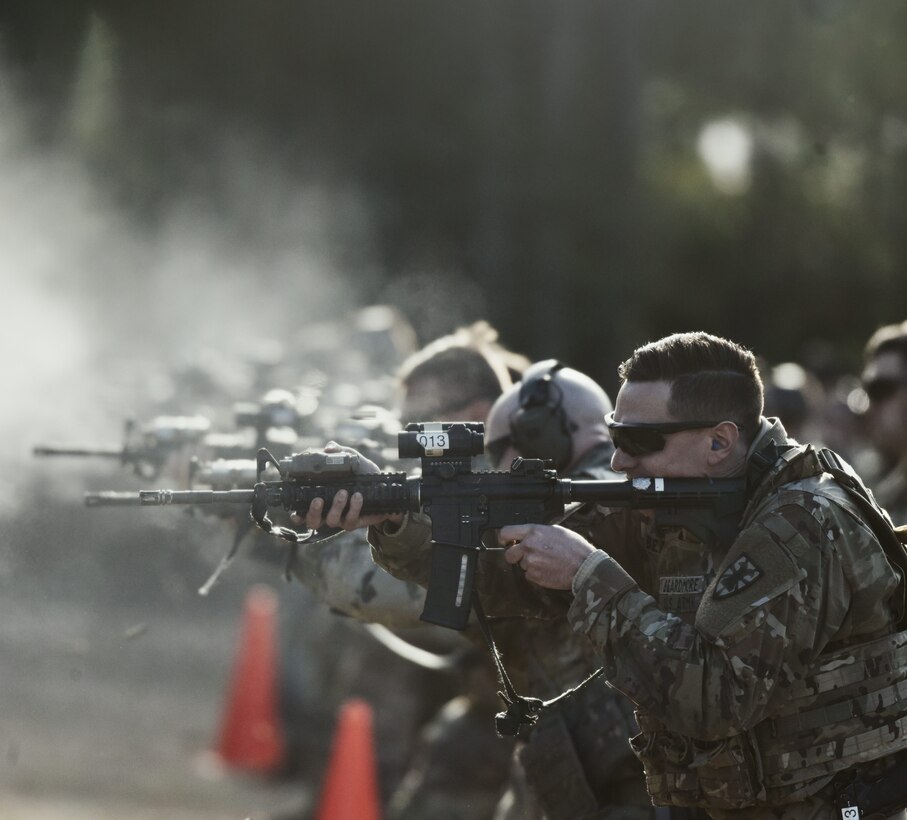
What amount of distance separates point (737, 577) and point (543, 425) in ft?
4.92

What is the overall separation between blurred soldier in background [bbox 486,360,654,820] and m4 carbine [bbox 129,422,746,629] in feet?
2.37

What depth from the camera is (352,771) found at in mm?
7867

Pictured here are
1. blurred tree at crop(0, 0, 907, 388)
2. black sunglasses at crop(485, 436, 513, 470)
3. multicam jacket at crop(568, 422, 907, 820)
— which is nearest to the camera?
multicam jacket at crop(568, 422, 907, 820)

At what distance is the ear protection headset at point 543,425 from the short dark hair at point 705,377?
1.03 meters

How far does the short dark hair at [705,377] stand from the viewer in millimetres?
3979

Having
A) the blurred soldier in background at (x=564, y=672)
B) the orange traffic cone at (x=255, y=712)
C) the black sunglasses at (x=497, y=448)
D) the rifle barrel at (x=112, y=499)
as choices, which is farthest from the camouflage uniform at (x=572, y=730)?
the orange traffic cone at (x=255, y=712)

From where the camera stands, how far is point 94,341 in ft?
40.0

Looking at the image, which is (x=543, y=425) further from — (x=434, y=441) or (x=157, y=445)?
(x=157, y=445)

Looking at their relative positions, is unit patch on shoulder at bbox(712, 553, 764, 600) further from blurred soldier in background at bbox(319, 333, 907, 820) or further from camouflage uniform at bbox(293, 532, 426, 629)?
camouflage uniform at bbox(293, 532, 426, 629)

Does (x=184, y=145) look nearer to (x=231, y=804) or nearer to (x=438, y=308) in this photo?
(x=438, y=308)

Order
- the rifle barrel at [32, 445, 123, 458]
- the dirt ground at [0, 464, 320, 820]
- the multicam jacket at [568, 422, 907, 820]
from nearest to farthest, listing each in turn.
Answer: the multicam jacket at [568, 422, 907, 820], the rifle barrel at [32, 445, 123, 458], the dirt ground at [0, 464, 320, 820]

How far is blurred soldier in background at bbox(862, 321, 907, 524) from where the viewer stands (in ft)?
25.3

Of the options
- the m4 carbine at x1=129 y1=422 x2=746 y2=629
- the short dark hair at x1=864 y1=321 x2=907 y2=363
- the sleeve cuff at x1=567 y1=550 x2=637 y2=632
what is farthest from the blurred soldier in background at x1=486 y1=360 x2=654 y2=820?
the short dark hair at x1=864 y1=321 x2=907 y2=363

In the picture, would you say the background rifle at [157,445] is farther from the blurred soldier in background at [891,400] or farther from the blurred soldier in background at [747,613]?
the blurred soldier in background at [891,400]
